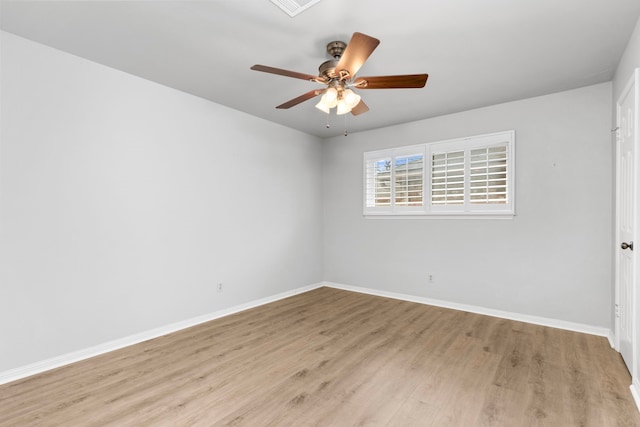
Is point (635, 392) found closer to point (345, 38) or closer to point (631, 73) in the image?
point (631, 73)

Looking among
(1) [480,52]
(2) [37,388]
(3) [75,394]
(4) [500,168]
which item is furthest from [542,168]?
(2) [37,388]

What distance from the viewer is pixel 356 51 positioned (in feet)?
6.40

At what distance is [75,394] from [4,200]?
5.13 ft

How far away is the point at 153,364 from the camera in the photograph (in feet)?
8.57

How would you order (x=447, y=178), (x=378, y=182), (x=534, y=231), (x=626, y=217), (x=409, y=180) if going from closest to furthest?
1. (x=626, y=217)
2. (x=534, y=231)
3. (x=447, y=178)
4. (x=409, y=180)
5. (x=378, y=182)

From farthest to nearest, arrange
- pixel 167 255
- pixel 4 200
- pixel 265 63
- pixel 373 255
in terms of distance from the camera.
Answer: pixel 373 255, pixel 167 255, pixel 265 63, pixel 4 200

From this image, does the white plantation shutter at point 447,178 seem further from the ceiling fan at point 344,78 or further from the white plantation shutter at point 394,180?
the ceiling fan at point 344,78

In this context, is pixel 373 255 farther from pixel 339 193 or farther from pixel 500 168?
pixel 500 168

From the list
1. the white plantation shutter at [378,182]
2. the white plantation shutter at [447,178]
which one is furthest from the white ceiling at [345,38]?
the white plantation shutter at [378,182]

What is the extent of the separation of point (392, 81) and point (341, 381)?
2.31 meters

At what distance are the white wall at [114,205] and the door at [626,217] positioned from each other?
3.85 m

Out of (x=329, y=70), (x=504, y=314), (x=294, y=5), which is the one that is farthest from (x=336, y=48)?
(x=504, y=314)

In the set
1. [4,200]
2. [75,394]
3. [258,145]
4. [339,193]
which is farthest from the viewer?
[339,193]

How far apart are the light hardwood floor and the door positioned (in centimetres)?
32
